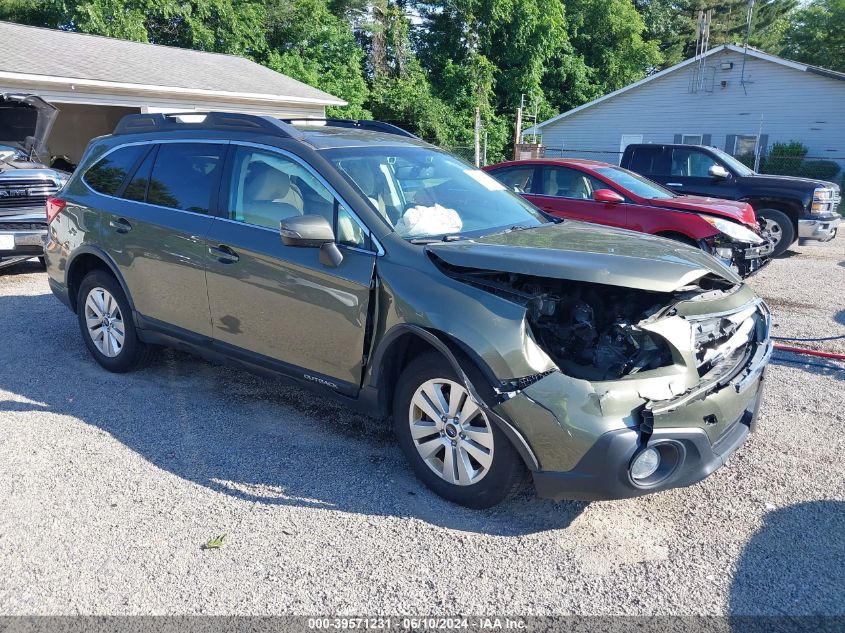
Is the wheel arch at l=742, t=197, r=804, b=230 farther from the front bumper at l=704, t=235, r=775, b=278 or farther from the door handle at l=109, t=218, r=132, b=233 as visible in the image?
the door handle at l=109, t=218, r=132, b=233

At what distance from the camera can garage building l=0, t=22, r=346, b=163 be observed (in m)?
15.4

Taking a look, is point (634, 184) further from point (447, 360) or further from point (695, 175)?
point (447, 360)

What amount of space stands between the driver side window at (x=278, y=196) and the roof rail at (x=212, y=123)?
169mm

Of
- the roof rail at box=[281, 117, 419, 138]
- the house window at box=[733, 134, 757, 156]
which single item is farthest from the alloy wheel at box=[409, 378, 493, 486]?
the house window at box=[733, 134, 757, 156]

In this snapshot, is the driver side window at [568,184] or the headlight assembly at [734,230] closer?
the headlight assembly at [734,230]

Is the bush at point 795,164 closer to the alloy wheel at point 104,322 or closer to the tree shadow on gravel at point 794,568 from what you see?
the tree shadow on gravel at point 794,568

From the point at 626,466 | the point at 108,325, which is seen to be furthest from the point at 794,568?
the point at 108,325

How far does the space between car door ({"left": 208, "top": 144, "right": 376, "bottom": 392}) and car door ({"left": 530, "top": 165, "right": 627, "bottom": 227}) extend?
5.30 m

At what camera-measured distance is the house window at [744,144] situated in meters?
25.0

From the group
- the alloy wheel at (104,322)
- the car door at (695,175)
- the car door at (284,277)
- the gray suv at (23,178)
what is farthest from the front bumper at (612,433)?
the car door at (695,175)

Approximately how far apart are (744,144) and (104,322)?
25302mm

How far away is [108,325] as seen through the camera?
17.5 ft

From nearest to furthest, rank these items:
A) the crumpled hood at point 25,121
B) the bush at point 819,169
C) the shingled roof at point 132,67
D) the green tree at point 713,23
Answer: the crumpled hood at point 25,121 < the shingled roof at point 132,67 < the bush at point 819,169 < the green tree at point 713,23

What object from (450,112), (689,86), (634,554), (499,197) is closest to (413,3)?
(450,112)
